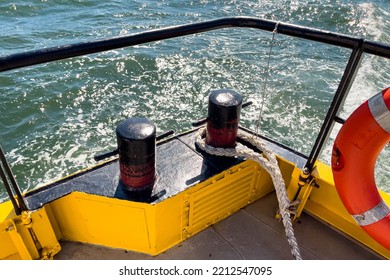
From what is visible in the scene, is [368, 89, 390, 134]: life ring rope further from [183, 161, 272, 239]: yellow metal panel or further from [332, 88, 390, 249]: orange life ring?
[183, 161, 272, 239]: yellow metal panel

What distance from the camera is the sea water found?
6.41m

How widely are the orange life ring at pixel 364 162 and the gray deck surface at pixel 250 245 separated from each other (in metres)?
0.56

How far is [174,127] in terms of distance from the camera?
22.4ft

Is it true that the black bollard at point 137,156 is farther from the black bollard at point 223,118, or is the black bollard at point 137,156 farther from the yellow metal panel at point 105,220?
the black bollard at point 223,118

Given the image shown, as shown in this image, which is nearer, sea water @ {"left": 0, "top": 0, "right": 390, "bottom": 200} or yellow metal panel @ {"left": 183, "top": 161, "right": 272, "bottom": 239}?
yellow metal panel @ {"left": 183, "top": 161, "right": 272, "bottom": 239}

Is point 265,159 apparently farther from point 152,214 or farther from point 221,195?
point 152,214

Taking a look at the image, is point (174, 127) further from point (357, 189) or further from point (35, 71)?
point (357, 189)

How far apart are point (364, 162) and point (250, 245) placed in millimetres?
1049

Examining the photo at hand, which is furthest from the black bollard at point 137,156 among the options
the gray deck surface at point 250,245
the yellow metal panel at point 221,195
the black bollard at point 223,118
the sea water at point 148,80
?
the sea water at point 148,80

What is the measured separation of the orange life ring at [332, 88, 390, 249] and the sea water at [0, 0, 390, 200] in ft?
14.0

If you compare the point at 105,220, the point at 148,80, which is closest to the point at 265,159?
the point at 105,220

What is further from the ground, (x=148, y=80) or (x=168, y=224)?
(x=168, y=224)

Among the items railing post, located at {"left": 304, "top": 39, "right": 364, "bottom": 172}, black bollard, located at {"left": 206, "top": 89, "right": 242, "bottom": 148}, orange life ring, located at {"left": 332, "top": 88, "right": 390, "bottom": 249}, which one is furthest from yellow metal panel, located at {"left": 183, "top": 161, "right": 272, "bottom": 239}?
orange life ring, located at {"left": 332, "top": 88, "right": 390, "bottom": 249}

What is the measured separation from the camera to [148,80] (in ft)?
26.6
